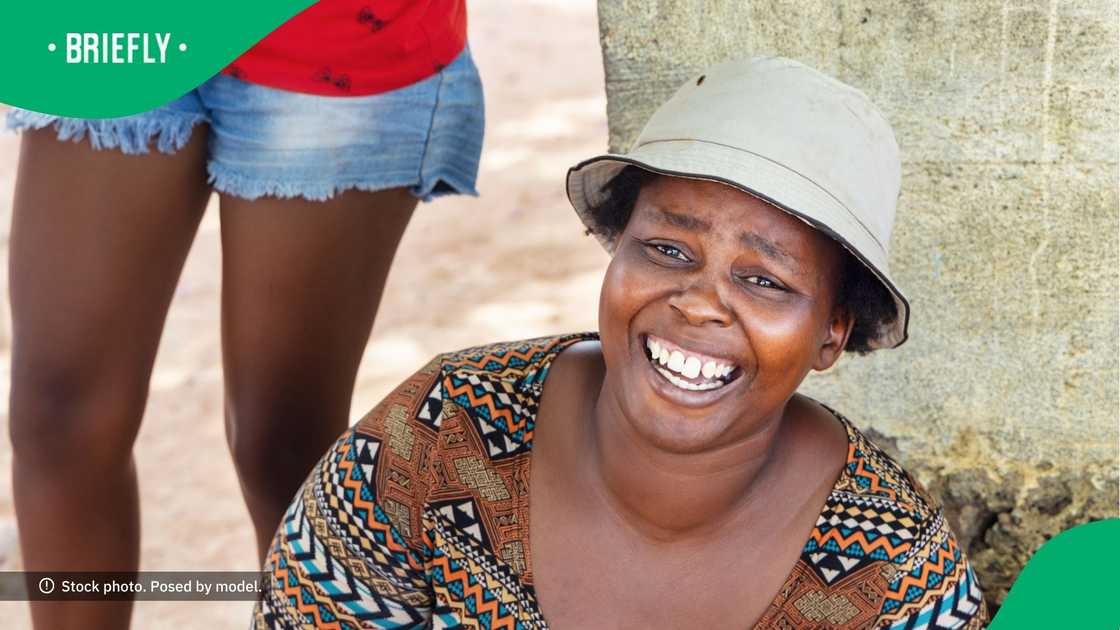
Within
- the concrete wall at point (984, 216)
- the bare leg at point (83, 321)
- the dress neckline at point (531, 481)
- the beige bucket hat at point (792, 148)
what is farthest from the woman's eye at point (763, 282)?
the bare leg at point (83, 321)

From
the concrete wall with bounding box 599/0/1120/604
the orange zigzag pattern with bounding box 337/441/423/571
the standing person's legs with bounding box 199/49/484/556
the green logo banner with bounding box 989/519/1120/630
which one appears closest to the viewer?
the orange zigzag pattern with bounding box 337/441/423/571

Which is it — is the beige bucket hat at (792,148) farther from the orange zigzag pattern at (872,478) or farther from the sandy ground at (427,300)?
the sandy ground at (427,300)

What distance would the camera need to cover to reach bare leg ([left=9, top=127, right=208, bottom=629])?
225 centimetres

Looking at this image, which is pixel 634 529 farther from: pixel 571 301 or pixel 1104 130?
pixel 571 301

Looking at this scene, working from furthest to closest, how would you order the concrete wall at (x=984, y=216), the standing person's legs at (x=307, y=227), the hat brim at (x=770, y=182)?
1. the concrete wall at (x=984, y=216)
2. the standing person's legs at (x=307, y=227)
3. the hat brim at (x=770, y=182)

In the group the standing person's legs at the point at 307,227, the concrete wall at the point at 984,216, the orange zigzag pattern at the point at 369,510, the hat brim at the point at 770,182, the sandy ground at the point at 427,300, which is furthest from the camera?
the sandy ground at the point at 427,300

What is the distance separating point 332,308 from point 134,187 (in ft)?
1.37

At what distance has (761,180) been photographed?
177 centimetres

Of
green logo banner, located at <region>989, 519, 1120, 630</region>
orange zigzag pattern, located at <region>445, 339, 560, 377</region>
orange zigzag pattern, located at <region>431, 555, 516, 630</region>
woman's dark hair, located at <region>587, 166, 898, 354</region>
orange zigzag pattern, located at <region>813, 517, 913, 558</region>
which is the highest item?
woman's dark hair, located at <region>587, 166, 898, 354</region>

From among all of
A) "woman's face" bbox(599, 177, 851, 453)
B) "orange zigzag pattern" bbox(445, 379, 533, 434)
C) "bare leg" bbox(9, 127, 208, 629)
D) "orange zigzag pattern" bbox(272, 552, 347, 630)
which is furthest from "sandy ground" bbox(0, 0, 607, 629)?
"woman's face" bbox(599, 177, 851, 453)

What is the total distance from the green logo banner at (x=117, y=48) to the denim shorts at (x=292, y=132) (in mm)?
31

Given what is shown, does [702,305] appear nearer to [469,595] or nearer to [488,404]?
[488,404]

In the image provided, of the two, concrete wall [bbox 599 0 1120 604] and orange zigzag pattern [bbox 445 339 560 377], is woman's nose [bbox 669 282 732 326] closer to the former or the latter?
orange zigzag pattern [bbox 445 339 560 377]

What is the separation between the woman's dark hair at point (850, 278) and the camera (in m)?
1.95
